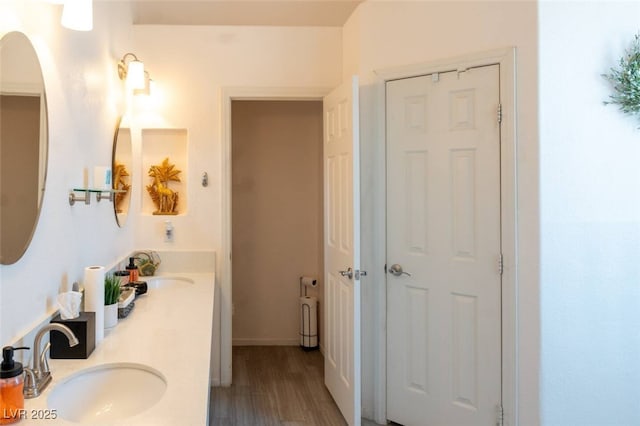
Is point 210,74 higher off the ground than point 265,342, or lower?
higher

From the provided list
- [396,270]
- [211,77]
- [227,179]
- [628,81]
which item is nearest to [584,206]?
[628,81]

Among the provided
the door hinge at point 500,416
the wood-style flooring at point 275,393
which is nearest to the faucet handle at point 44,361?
the wood-style flooring at point 275,393

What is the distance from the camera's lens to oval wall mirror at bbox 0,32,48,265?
1.31 metres

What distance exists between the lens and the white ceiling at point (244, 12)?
297 centimetres

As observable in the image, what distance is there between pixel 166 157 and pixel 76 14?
5.79ft

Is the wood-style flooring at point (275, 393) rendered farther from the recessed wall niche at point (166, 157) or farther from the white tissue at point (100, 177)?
the white tissue at point (100, 177)

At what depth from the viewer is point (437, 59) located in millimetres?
2531

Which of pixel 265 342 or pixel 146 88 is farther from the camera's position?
pixel 265 342

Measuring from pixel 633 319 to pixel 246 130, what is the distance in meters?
3.25

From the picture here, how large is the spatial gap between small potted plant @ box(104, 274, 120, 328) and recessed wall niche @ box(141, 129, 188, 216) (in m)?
1.45

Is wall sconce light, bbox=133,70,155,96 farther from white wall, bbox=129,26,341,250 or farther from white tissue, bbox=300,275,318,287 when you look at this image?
white tissue, bbox=300,275,318,287

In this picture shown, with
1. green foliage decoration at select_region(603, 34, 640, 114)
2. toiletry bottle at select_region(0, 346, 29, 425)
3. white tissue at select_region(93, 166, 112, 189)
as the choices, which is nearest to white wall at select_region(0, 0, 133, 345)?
white tissue at select_region(93, 166, 112, 189)

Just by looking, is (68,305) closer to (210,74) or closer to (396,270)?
(396,270)

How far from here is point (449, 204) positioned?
2.52 m
